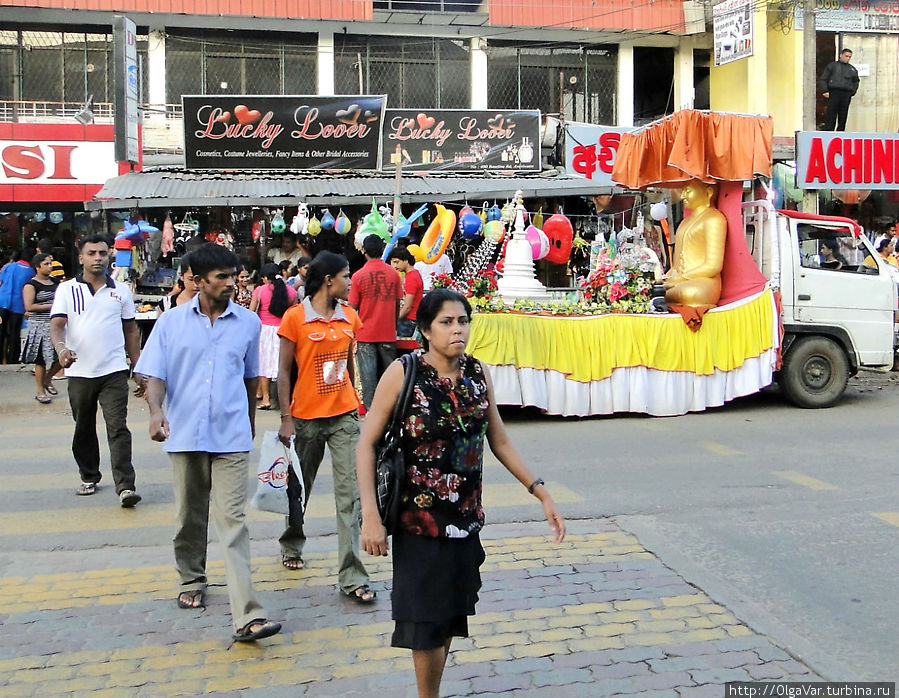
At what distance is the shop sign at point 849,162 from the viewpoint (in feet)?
60.0

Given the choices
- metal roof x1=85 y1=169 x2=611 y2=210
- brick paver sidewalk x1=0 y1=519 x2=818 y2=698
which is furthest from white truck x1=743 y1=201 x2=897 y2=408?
brick paver sidewalk x1=0 y1=519 x2=818 y2=698

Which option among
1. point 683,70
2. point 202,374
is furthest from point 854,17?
point 202,374

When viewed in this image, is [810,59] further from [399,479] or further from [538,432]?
[399,479]

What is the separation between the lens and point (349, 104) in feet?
56.6

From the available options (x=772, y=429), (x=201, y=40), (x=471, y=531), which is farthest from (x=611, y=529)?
(x=201, y=40)

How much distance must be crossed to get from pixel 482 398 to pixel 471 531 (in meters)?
0.48

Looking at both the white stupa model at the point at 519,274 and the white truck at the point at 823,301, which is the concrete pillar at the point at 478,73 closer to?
the white stupa model at the point at 519,274

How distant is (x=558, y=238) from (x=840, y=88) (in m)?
10.1

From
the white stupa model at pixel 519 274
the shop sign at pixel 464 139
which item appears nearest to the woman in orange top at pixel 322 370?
the white stupa model at pixel 519 274

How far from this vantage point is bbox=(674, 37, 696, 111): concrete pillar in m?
21.3

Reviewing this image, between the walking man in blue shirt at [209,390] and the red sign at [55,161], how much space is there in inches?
528

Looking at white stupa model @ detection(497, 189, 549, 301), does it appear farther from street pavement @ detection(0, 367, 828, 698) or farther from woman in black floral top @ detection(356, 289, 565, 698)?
woman in black floral top @ detection(356, 289, 565, 698)

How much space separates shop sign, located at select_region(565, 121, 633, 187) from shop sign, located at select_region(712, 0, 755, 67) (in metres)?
3.23

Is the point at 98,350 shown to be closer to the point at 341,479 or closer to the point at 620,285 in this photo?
the point at 341,479
